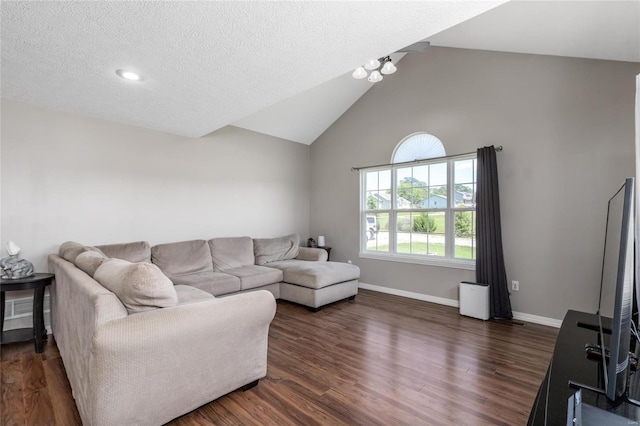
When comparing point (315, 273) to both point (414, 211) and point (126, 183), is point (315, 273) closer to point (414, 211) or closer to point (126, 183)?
point (414, 211)

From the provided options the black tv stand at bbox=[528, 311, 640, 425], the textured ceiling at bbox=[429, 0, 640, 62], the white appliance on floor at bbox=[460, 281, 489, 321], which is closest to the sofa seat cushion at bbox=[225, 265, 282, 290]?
the white appliance on floor at bbox=[460, 281, 489, 321]

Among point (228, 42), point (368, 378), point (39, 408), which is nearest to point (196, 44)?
point (228, 42)

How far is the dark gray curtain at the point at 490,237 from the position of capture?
11.4 ft

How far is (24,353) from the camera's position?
2646 millimetres

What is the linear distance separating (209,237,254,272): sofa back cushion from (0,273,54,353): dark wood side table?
68.9 inches

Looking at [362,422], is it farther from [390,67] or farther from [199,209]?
[199,209]

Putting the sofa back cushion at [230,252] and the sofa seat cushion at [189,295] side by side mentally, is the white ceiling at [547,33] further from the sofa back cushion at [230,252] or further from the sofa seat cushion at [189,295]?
the sofa seat cushion at [189,295]

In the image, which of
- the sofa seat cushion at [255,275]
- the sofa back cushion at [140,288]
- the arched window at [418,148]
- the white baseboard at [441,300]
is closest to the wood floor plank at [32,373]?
the sofa back cushion at [140,288]

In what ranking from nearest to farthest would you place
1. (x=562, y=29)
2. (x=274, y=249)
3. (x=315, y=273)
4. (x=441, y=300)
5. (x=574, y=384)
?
(x=574, y=384)
(x=562, y=29)
(x=315, y=273)
(x=441, y=300)
(x=274, y=249)

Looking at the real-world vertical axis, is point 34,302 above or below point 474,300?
above

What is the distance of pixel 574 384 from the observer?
3.85 feet

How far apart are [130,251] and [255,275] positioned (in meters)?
A: 1.49

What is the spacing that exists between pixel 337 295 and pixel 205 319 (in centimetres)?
252

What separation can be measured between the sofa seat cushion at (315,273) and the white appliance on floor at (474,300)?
1.43 meters
